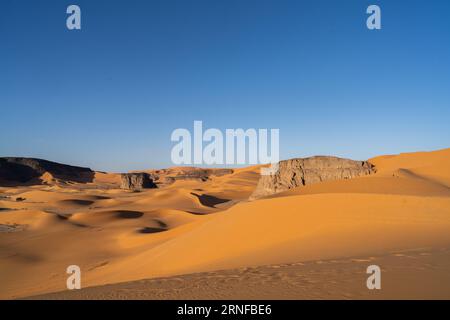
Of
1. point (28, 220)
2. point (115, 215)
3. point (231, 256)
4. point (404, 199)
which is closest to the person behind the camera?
point (231, 256)

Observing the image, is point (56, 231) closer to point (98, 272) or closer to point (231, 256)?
point (98, 272)

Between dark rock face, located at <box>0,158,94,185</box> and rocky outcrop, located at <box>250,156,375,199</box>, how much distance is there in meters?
63.2

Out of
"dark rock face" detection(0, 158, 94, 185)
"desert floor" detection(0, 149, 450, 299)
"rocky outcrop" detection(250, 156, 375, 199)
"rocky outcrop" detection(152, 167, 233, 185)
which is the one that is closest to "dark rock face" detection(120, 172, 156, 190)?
"rocky outcrop" detection(152, 167, 233, 185)

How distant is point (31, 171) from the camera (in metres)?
80.5

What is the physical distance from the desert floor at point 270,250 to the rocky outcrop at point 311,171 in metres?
3.78

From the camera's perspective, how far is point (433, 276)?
16.5 feet

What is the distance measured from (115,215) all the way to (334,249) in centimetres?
2284

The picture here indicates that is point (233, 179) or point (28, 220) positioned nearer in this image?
point (28, 220)

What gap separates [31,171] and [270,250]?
85173 millimetres

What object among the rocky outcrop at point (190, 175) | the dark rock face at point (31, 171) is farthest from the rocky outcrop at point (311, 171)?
the dark rock face at point (31, 171)

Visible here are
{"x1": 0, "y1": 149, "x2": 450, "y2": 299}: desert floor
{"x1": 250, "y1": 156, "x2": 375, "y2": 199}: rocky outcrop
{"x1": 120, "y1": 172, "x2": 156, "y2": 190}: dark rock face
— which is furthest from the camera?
{"x1": 120, "y1": 172, "x2": 156, "y2": 190}: dark rock face

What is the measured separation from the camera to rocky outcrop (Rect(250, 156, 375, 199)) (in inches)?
1012

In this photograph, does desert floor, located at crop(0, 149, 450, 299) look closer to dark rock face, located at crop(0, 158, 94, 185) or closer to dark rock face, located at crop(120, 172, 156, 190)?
dark rock face, located at crop(120, 172, 156, 190)

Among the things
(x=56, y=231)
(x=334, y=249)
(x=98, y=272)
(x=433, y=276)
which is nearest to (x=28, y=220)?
(x=56, y=231)
